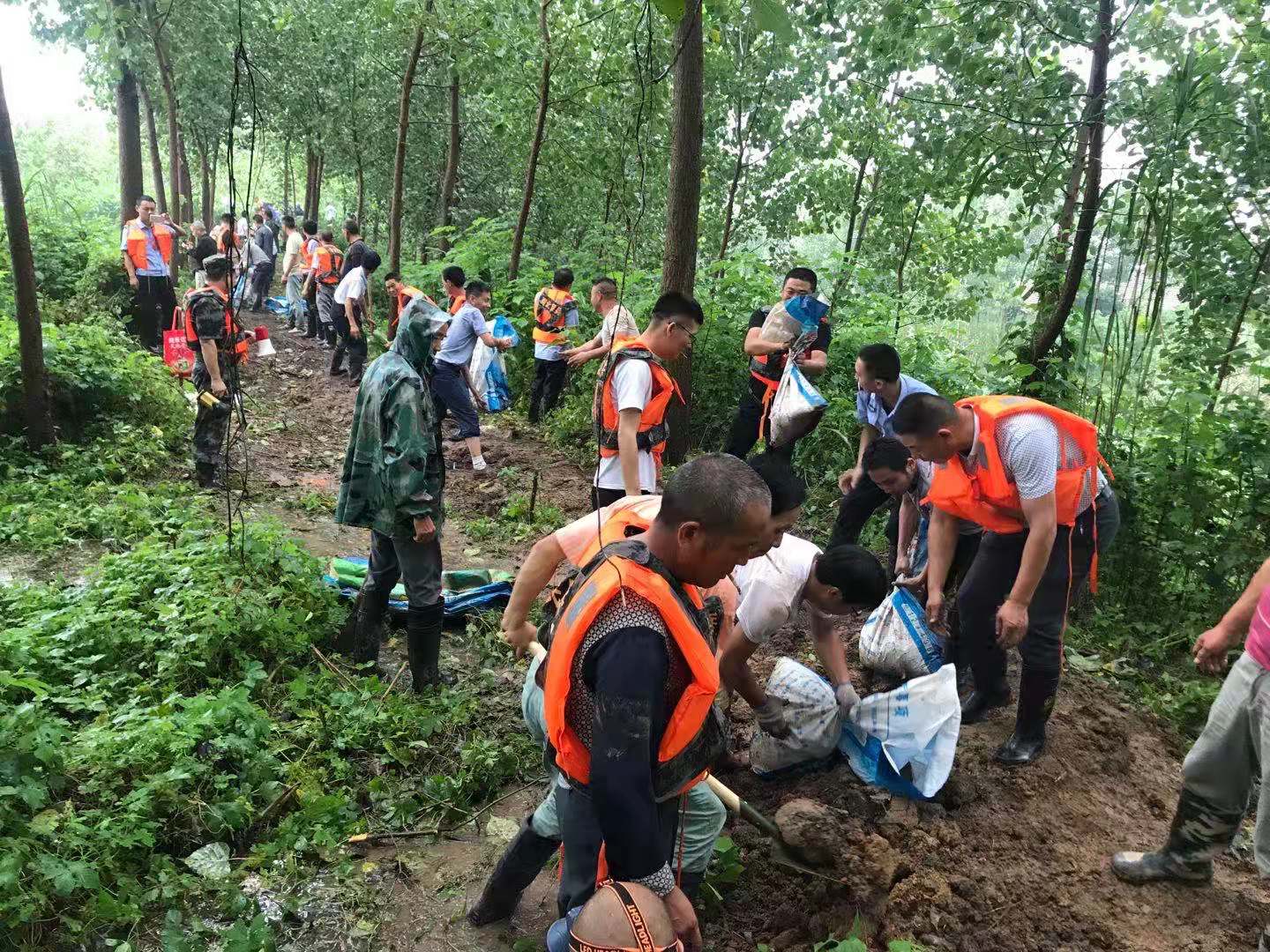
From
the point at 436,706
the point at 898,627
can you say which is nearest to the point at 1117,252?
the point at 898,627

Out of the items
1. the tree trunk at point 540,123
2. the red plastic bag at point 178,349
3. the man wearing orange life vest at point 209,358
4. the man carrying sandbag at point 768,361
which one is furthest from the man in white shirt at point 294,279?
the man carrying sandbag at point 768,361

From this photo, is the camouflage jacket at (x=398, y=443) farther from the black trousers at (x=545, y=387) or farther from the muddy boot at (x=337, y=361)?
the muddy boot at (x=337, y=361)

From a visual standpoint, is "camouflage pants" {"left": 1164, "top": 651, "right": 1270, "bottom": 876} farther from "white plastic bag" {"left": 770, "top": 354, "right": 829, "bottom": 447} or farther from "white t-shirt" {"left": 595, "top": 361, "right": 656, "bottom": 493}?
"white plastic bag" {"left": 770, "top": 354, "right": 829, "bottom": 447}

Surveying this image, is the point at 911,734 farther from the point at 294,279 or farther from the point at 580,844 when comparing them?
the point at 294,279

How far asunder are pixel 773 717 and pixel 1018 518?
1.43 meters

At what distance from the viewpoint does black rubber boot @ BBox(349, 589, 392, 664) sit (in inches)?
176

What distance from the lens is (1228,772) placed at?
287 centimetres

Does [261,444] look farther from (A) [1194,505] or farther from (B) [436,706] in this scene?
(A) [1194,505]

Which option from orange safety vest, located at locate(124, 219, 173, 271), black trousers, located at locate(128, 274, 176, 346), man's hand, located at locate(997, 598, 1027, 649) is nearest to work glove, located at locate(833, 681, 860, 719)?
man's hand, located at locate(997, 598, 1027, 649)

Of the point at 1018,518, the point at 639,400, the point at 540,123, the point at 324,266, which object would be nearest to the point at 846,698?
the point at 1018,518

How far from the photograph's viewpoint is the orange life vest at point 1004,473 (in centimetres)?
350

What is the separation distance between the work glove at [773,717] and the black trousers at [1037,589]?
3.93 feet

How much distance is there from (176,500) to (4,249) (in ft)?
19.6

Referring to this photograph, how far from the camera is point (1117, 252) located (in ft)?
19.0
